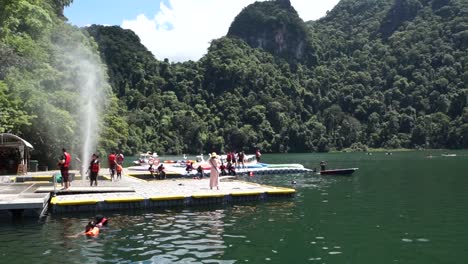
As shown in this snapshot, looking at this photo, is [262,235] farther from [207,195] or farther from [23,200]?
[23,200]

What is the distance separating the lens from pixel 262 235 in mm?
17875

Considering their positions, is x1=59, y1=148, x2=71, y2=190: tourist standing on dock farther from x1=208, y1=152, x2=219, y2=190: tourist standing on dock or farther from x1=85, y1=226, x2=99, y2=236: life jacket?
x1=85, y1=226, x2=99, y2=236: life jacket

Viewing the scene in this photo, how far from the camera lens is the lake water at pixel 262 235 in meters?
14.8

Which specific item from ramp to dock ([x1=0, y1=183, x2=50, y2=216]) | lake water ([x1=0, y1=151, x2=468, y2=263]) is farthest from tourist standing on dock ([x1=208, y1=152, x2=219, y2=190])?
ramp to dock ([x1=0, y1=183, x2=50, y2=216])

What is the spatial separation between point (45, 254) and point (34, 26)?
28.2 metres

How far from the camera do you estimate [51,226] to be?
778 inches

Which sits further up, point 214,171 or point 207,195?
point 214,171

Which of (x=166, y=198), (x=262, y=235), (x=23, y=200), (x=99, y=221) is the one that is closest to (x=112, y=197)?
(x=166, y=198)

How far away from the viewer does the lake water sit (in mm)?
14789

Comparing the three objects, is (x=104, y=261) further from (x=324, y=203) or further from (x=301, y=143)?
(x=301, y=143)

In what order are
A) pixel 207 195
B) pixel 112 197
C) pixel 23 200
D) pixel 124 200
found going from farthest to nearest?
pixel 207 195 < pixel 112 197 < pixel 124 200 < pixel 23 200

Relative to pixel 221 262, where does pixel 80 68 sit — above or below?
above

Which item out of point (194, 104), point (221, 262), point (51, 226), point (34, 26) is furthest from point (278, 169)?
point (194, 104)

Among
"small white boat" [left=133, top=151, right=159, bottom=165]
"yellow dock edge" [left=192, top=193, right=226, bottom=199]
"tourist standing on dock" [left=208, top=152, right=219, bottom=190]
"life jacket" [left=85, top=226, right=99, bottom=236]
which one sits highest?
"small white boat" [left=133, top=151, right=159, bottom=165]
